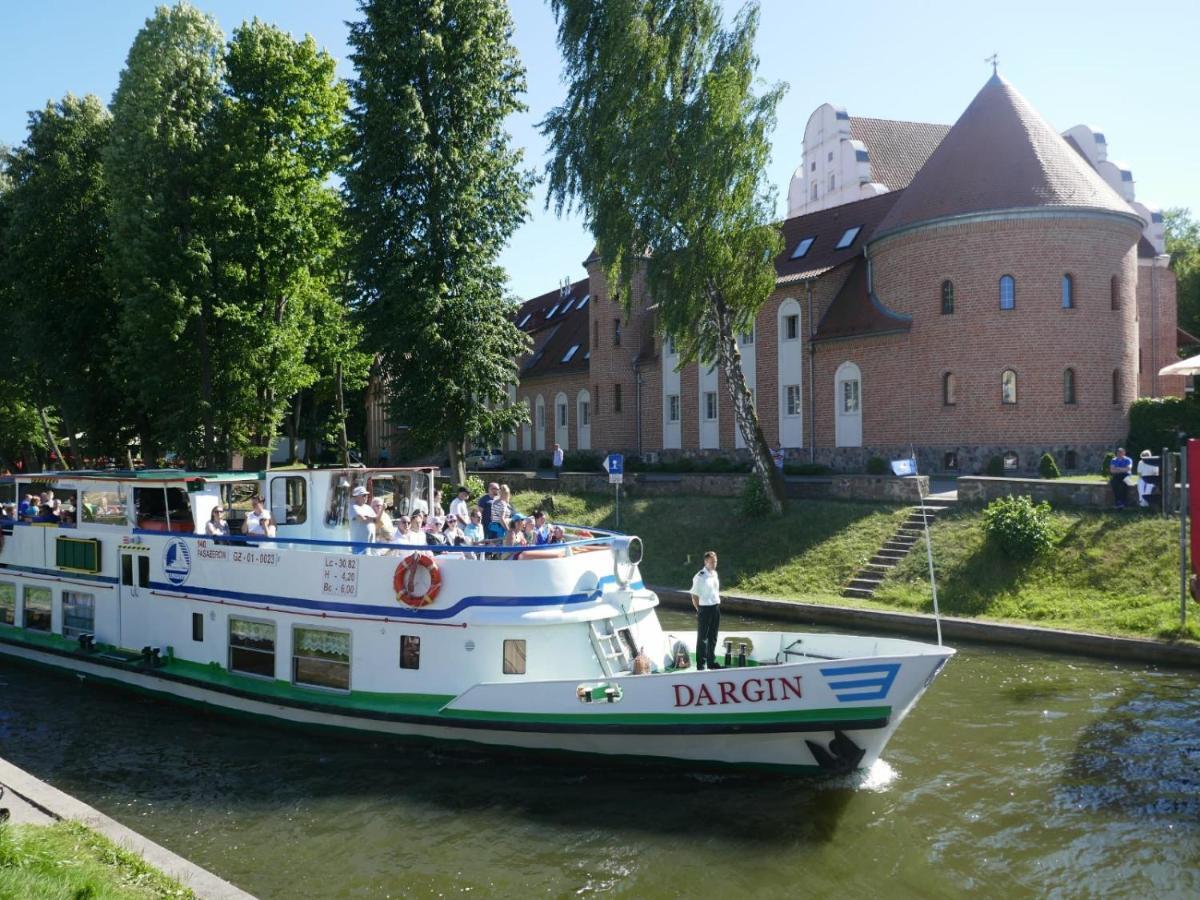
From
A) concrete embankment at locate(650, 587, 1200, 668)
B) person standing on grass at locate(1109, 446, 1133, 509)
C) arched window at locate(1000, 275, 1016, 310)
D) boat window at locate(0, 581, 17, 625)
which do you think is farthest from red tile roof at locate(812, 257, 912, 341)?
boat window at locate(0, 581, 17, 625)

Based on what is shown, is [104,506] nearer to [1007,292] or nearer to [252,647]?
[252,647]

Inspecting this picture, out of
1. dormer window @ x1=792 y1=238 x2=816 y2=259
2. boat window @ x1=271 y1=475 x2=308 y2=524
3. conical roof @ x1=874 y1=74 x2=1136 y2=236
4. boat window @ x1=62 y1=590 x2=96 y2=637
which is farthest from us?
dormer window @ x1=792 y1=238 x2=816 y2=259

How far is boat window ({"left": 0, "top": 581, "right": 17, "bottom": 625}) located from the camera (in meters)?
20.3

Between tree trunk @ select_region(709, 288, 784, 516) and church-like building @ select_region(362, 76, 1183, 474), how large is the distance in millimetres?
7448

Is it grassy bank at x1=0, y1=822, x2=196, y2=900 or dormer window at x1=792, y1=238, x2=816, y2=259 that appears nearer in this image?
grassy bank at x1=0, y1=822, x2=196, y2=900

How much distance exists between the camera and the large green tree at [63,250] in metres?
34.8

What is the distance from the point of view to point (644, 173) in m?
26.9

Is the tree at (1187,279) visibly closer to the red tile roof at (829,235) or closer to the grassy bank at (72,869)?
the red tile roof at (829,235)

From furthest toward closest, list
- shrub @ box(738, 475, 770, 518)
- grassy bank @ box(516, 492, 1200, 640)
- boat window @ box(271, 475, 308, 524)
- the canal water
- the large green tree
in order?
the large green tree
shrub @ box(738, 475, 770, 518)
grassy bank @ box(516, 492, 1200, 640)
boat window @ box(271, 475, 308, 524)
the canal water

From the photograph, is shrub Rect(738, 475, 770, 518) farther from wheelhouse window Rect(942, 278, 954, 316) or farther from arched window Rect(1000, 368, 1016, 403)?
wheelhouse window Rect(942, 278, 954, 316)

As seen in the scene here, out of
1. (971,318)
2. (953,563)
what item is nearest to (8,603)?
(953,563)

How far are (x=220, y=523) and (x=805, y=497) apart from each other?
1940 centimetres

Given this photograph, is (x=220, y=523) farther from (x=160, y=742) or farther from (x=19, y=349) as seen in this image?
(x=19, y=349)

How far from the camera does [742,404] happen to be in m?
29.4
